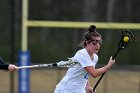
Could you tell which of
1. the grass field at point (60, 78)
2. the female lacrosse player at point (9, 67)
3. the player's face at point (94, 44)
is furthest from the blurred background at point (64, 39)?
the player's face at point (94, 44)

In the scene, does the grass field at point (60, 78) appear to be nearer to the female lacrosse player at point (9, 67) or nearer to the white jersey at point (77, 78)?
the female lacrosse player at point (9, 67)

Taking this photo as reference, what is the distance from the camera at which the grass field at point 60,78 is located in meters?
12.5

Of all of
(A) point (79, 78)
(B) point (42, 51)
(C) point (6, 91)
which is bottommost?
(C) point (6, 91)

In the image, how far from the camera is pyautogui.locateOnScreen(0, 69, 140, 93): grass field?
12.5 meters

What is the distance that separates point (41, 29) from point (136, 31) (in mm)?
1821

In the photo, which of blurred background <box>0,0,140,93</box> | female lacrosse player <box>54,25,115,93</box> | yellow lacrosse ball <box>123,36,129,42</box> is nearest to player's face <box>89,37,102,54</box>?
female lacrosse player <box>54,25,115,93</box>

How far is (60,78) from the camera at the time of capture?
12.5 metres

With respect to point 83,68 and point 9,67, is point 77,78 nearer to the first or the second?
point 83,68

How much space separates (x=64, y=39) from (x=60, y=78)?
2.51ft

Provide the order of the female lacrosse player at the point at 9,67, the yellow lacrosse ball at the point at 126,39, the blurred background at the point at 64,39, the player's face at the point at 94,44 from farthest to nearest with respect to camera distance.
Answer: the blurred background at the point at 64,39 → the female lacrosse player at the point at 9,67 → the yellow lacrosse ball at the point at 126,39 → the player's face at the point at 94,44

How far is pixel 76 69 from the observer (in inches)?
305

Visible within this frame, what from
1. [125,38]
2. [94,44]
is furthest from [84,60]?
[125,38]

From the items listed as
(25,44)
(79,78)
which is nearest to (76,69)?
(79,78)

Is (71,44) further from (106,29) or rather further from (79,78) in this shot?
(79,78)
